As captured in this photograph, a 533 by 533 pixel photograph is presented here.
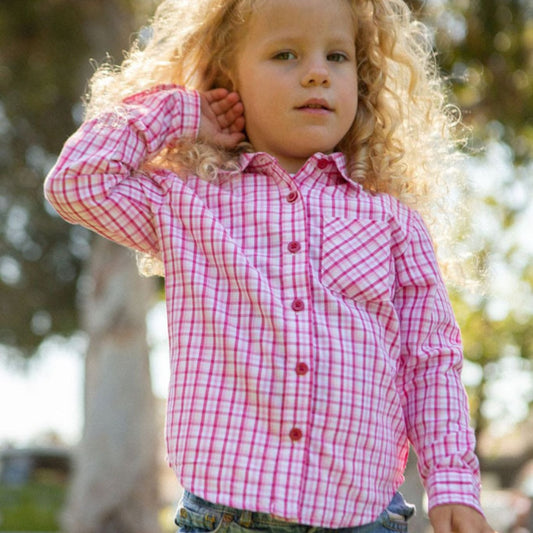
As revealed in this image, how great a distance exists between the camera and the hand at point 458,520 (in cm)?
208

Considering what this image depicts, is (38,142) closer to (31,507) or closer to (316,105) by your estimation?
(31,507)

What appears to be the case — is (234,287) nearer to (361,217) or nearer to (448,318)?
(361,217)

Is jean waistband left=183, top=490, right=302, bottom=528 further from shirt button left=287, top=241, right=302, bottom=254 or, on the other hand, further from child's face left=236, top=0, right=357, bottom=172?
child's face left=236, top=0, right=357, bottom=172

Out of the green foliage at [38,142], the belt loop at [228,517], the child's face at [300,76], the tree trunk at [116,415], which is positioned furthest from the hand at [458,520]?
the green foliage at [38,142]

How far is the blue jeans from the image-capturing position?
2066mm

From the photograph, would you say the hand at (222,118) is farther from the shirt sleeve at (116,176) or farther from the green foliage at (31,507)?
the green foliage at (31,507)

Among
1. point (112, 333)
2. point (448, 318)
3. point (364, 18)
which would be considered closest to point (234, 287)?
point (448, 318)

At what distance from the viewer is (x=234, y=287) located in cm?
221

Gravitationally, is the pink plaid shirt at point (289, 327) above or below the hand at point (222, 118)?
below

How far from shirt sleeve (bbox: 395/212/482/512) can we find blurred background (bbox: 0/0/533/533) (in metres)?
2.88

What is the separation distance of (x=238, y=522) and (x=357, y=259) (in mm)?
628

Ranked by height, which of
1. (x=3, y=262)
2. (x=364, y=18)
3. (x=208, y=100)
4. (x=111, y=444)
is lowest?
(x=111, y=444)

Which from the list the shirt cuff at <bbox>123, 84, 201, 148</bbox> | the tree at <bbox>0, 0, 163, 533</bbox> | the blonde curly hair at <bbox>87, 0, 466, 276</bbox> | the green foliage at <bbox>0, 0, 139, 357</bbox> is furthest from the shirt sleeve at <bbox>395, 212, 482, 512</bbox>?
the green foliage at <bbox>0, 0, 139, 357</bbox>

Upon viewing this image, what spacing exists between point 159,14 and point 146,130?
0.72 metres
